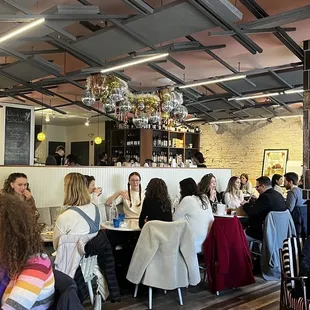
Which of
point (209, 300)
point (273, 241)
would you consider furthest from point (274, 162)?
point (209, 300)

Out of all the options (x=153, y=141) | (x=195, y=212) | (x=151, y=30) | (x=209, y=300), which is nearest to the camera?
(x=209, y=300)

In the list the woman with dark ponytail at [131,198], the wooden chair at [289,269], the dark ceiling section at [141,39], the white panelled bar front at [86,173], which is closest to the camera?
the wooden chair at [289,269]

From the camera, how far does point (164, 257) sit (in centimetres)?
387

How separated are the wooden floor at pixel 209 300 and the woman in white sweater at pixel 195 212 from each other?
0.53 m

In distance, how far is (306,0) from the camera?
18.6 ft

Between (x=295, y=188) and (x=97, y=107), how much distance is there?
23.2ft

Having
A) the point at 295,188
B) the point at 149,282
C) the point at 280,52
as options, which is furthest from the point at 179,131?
the point at 149,282

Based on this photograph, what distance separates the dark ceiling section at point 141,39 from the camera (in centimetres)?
518

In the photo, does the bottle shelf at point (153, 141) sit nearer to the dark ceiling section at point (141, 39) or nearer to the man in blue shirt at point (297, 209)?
the dark ceiling section at point (141, 39)

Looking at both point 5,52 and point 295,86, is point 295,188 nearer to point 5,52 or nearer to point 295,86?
point 295,86

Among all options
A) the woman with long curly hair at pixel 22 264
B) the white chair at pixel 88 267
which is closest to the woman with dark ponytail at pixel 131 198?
the white chair at pixel 88 267

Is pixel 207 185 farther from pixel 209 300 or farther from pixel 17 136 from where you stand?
pixel 17 136

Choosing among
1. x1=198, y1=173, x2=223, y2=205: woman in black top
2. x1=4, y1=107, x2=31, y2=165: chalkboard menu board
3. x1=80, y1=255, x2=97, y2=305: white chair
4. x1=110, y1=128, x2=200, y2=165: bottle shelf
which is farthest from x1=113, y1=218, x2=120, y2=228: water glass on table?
x1=4, y1=107, x2=31, y2=165: chalkboard menu board

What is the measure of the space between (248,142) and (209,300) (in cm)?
952
